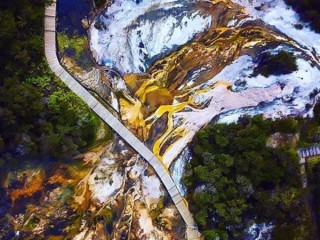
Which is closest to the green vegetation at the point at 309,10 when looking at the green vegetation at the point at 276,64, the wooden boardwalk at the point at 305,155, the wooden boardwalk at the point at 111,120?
the green vegetation at the point at 276,64

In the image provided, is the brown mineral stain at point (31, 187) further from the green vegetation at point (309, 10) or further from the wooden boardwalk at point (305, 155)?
the green vegetation at point (309, 10)

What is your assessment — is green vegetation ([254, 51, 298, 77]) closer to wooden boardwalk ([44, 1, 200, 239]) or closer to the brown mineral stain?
wooden boardwalk ([44, 1, 200, 239])

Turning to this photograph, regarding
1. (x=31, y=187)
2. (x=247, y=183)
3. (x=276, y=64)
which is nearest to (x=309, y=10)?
(x=276, y=64)

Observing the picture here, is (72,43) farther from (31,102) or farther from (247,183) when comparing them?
(247,183)

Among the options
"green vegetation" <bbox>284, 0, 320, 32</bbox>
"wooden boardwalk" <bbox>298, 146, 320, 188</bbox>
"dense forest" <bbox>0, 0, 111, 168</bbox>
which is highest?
"green vegetation" <bbox>284, 0, 320, 32</bbox>

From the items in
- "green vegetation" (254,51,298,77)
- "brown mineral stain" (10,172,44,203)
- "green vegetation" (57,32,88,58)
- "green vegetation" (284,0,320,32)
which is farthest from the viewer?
"green vegetation" (284,0,320,32)

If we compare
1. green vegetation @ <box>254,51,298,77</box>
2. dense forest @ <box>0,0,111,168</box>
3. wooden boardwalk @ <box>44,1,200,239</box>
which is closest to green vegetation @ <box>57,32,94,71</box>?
wooden boardwalk @ <box>44,1,200,239</box>

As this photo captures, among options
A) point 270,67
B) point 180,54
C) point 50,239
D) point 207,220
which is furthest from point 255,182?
point 50,239
